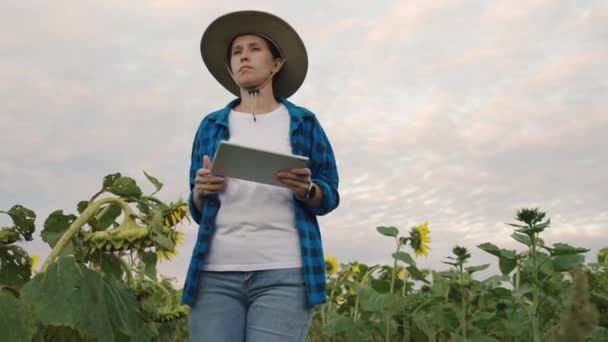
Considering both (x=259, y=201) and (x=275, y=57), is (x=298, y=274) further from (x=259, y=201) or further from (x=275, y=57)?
(x=275, y=57)

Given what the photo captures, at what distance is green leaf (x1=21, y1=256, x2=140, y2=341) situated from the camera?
69.5 inches

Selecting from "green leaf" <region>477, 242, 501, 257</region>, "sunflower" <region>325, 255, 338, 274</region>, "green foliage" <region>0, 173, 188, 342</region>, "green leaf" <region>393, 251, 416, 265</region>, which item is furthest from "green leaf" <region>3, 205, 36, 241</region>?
"sunflower" <region>325, 255, 338, 274</region>

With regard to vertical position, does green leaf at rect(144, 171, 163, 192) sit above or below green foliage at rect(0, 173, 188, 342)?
above

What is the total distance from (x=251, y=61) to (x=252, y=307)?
2.94 ft

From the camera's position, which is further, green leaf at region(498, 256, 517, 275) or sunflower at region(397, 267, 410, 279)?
sunflower at region(397, 267, 410, 279)

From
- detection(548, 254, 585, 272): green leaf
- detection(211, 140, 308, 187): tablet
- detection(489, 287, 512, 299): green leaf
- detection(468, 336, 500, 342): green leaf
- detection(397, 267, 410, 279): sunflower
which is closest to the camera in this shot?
detection(211, 140, 308, 187): tablet

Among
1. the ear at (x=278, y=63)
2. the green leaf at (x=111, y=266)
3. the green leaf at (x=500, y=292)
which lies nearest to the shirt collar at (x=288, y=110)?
the ear at (x=278, y=63)

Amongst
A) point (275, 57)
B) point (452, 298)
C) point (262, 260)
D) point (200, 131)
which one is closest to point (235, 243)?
point (262, 260)

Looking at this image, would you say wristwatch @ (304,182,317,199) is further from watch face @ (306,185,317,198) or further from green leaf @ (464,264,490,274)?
green leaf @ (464,264,490,274)

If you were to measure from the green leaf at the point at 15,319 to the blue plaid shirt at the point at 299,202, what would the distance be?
619 millimetres

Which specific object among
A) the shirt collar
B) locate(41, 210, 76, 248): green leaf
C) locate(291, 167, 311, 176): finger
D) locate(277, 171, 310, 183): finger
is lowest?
locate(41, 210, 76, 248): green leaf

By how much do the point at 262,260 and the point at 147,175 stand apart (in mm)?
462

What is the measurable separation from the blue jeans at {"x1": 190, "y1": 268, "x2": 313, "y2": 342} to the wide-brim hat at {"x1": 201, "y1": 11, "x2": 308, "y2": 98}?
0.89 metres

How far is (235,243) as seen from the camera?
2223mm
